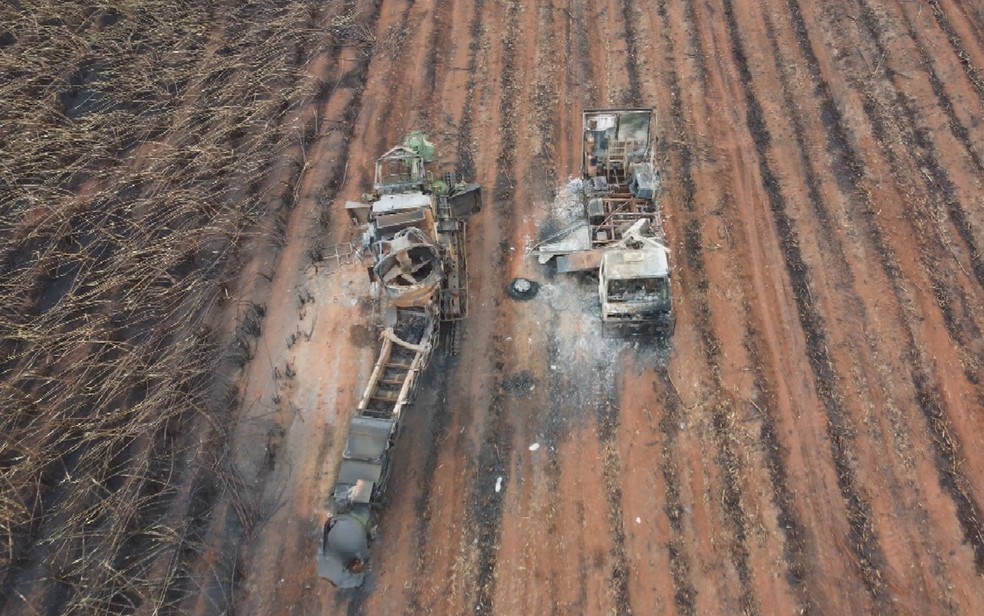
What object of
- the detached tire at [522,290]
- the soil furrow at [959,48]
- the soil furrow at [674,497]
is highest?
the soil furrow at [959,48]

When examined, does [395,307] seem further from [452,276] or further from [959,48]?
[959,48]

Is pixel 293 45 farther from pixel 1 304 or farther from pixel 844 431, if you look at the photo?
pixel 844 431

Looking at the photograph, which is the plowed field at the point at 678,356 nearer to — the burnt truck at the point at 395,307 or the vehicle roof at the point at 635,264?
the burnt truck at the point at 395,307

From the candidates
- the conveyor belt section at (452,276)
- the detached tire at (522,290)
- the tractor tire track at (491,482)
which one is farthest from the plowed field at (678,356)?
the conveyor belt section at (452,276)

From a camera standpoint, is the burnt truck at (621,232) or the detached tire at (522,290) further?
the detached tire at (522,290)

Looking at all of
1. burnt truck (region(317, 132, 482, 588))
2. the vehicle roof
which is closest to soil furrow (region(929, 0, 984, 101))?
the vehicle roof

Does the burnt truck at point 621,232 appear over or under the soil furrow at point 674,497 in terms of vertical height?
over

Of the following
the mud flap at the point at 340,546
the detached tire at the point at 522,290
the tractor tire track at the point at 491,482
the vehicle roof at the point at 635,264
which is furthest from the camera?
the detached tire at the point at 522,290

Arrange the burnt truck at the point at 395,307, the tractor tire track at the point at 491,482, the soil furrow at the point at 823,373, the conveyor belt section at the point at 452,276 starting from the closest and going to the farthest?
the burnt truck at the point at 395,307, the soil furrow at the point at 823,373, the tractor tire track at the point at 491,482, the conveyor belt section at the point at 452,276

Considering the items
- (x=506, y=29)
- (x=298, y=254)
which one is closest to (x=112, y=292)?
(x=298, y=254)
